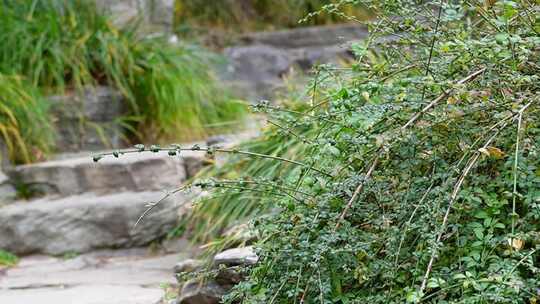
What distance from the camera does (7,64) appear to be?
5113 mm

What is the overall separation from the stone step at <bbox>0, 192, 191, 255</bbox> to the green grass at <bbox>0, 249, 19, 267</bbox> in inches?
2.8

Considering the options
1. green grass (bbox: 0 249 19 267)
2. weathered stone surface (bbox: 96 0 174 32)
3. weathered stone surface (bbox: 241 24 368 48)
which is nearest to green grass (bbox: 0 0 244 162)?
weathered stone surface (bbox: 96 0 174 32)

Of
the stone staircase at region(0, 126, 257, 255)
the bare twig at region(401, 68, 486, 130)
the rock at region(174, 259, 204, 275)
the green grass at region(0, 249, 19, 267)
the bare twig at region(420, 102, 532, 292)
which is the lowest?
the green grass at region(0, 249, 19, 267)

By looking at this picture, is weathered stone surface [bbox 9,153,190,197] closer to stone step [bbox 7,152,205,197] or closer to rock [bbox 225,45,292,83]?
stone step [bbox 7,152,205,197]

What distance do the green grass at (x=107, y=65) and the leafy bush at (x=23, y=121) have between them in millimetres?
179

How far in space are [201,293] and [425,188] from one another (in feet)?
4.02

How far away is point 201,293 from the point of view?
117 inches

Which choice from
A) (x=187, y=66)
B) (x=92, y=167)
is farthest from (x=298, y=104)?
(x=187, y=66)

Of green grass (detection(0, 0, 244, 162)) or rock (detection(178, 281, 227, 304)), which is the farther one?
green grass (detection(0, 0, 244, 162))

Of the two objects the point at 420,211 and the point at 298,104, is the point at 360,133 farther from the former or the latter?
the point at 298,104

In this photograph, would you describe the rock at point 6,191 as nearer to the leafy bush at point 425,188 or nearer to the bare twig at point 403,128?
the leafy bush at point 425,188

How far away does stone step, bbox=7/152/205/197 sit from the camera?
184 inches

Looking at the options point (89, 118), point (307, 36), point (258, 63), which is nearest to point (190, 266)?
point (89, 118)

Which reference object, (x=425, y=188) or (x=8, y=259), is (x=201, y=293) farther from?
(x=8, y=259)
